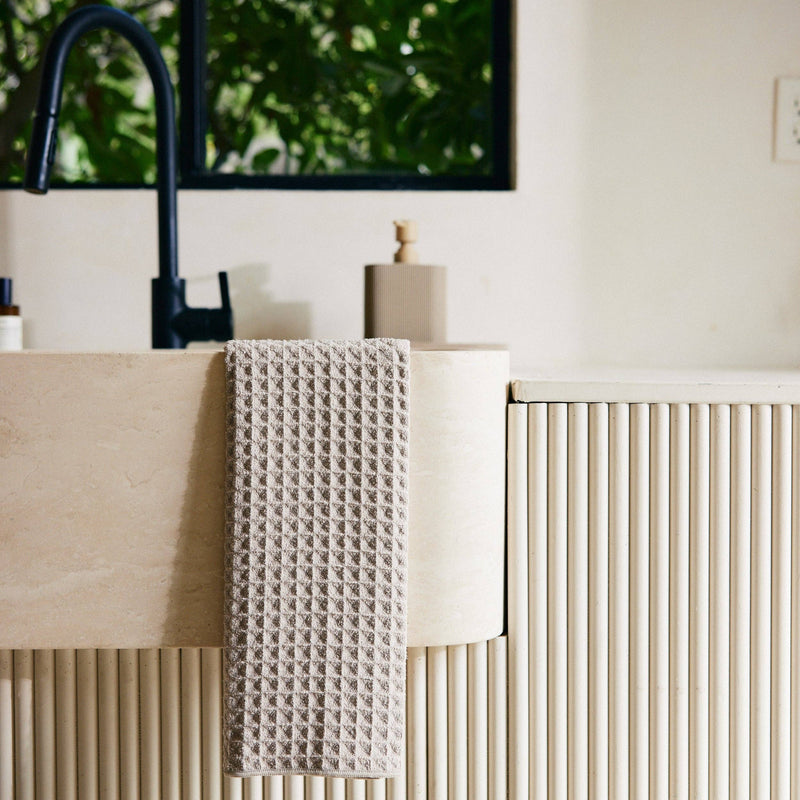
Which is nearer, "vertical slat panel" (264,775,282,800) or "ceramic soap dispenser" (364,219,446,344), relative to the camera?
"vertical slat panel" (264,775,282,800)

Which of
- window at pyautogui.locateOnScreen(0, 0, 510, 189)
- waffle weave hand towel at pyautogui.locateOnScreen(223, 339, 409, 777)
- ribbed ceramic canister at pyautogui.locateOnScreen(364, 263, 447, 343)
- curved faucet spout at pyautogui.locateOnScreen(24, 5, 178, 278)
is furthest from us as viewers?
window at pyautogui.locateOnScreen(0, 0, 510, 189)

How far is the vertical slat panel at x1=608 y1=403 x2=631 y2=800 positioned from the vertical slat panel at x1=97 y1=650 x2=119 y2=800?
437mm

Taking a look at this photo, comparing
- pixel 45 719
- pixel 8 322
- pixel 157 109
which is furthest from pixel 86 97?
pixel 45 719

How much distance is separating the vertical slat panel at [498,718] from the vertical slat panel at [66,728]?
14.6 inches

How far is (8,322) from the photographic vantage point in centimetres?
79

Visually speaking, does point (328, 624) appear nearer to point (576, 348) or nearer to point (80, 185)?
point (576, 348)

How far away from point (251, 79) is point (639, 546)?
0.74 m

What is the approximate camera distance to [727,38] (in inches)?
36.8

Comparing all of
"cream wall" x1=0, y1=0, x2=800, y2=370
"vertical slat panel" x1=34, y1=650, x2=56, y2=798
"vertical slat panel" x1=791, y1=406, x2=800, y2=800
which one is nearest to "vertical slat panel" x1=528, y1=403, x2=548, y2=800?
"vertical slat panel" x1=791, y1=406, x2=800, y2=800

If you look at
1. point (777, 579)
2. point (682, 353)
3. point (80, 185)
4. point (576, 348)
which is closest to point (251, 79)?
point (80, 185)

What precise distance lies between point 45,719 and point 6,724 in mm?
34

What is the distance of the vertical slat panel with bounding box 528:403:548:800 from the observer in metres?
0.65

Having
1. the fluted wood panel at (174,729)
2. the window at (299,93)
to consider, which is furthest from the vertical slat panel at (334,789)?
the window at (299,93)

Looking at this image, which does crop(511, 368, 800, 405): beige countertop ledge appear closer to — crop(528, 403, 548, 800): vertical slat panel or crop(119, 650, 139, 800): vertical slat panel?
crop(528, 403, 548, 800): vertical slat panel
